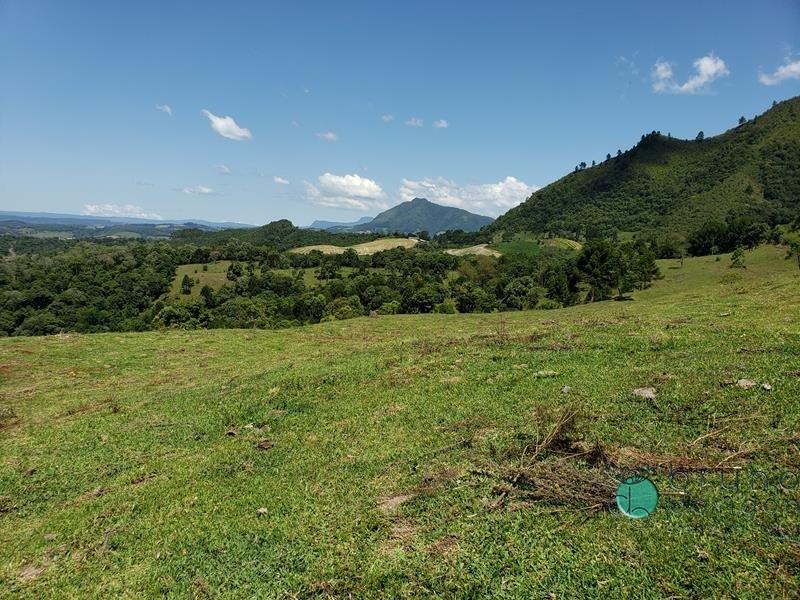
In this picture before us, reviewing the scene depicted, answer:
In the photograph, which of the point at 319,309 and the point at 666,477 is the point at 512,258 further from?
the point at 666,477

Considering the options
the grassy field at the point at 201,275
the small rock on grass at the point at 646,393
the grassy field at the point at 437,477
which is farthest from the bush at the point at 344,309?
the small rock on grass at the point at 646,393

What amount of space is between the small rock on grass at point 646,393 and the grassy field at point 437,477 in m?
0.06

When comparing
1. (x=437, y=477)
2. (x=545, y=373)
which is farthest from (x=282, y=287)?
(x=437, y=477)

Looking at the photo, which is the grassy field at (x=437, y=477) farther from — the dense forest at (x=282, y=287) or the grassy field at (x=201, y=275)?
the grassy field at (x=201, y=275)

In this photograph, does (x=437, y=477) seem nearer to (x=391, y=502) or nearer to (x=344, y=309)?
(x=391, y=502)

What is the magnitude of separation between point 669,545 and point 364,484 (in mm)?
5143

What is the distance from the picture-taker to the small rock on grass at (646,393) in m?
9.93

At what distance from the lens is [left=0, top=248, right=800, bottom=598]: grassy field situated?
18.7ft

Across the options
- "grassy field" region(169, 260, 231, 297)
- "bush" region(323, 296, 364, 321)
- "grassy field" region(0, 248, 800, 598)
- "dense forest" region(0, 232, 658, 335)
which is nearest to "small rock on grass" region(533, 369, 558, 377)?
"grassy field" region(0, 248, 800, 598)

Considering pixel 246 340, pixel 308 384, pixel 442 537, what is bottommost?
pixel 246 340

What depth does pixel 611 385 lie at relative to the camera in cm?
1112

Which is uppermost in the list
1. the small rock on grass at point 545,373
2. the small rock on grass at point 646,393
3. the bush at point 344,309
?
the small rock on grass at point 646,393

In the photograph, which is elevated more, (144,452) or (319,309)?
(144,452)

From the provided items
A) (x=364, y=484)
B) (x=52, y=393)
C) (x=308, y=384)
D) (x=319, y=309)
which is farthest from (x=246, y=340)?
(x=319, y=309)
